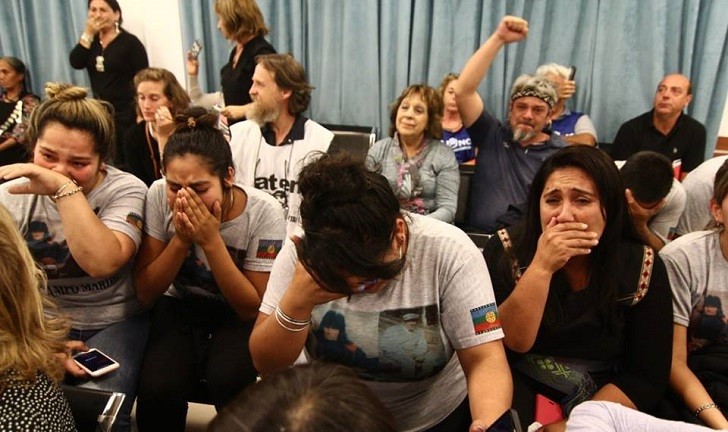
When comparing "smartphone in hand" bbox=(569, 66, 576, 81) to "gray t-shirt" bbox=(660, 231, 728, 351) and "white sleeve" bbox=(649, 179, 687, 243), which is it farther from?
"gray t-shirt" bbox=(660, 231, 728, 351)

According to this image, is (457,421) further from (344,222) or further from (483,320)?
(344,222)

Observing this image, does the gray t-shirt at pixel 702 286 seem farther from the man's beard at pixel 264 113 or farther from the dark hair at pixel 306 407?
the man's beard at pixel 264 113

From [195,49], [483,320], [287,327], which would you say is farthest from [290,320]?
[195,49]

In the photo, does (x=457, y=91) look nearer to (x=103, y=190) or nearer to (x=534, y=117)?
(x=534, y=117)

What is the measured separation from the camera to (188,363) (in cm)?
152

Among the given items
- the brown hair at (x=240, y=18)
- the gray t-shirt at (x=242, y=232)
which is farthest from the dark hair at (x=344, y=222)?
the brown hair at (x=240, y=18)

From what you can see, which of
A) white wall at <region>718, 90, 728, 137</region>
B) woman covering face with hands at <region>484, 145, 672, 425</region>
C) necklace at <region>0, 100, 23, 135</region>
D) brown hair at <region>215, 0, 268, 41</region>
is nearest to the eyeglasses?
woman covering face with hands at <region>484, 145, 672, 425</region>

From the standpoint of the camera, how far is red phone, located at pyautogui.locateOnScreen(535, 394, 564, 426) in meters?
1.31

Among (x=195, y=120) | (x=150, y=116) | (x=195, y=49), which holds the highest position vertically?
(x=195, y=49)

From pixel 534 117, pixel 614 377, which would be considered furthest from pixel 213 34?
pixel 614 377

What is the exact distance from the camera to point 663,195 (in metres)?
1.77

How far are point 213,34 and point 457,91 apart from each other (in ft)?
7.50

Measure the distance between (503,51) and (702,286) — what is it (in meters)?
2.35

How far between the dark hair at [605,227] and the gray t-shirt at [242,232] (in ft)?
2.33
